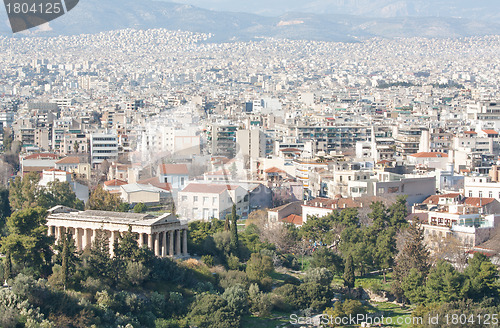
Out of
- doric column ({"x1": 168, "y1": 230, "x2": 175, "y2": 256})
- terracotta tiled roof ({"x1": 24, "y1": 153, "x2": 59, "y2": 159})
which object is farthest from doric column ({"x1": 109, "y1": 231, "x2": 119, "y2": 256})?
terracotta tiled roof ({"x1": 24, "y1": 153, "x2": 59, "y2": 159})

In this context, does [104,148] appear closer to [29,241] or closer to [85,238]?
[85,238]

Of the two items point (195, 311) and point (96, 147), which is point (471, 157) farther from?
point (195, 311)

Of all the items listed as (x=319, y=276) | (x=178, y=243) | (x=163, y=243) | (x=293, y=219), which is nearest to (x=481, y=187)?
(x=293, y=219)

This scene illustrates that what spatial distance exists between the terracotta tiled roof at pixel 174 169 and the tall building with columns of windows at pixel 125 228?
14.1m

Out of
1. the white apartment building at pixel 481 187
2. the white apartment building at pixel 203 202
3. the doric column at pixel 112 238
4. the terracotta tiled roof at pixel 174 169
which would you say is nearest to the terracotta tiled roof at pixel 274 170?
the terracotta tiled roof at pixel 174 169

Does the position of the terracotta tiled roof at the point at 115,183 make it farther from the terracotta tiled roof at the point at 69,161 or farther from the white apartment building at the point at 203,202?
the white apartment building at the point at 203,202

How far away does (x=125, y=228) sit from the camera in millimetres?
Answer: 25812

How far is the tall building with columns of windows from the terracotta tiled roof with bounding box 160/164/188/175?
46.1 ft

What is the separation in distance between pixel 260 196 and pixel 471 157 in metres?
11.6

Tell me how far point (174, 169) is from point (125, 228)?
52.0ft

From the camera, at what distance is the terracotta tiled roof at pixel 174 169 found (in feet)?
135

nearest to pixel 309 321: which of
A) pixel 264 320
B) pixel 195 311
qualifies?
pixel 264 320

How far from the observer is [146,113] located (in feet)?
252

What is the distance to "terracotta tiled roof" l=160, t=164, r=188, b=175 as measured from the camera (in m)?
41.1
